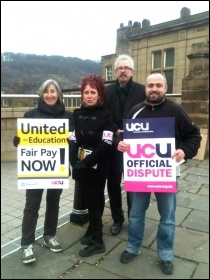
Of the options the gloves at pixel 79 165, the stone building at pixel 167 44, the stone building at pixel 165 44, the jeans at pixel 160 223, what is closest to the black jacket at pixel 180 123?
the jeans at pixel 160 223

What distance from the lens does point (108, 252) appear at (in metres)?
3.15

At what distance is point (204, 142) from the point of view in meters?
7.75

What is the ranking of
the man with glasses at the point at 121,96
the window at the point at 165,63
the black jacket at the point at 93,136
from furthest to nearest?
the window at the point at 165,63
the man with glasses at the point at 121,96
the black jacket at the point at 93,136

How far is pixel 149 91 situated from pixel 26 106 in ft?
18.0

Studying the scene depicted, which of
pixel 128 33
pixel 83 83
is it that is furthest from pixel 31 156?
pixel 128 33

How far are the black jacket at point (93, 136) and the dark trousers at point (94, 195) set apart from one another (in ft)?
0.23

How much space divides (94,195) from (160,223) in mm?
727

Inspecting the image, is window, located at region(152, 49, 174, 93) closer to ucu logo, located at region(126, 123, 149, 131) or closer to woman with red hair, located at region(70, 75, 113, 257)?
woman with red hair, located at region(70, 75, 113, 257)

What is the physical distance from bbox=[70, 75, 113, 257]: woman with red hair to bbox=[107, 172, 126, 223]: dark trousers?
430mm

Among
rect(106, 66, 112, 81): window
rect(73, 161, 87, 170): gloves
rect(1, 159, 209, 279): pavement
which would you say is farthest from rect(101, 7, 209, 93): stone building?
rect(73, 161, 87, 170): gloves

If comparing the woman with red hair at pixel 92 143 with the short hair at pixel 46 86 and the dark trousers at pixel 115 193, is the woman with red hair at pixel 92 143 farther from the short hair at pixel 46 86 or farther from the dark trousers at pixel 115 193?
the dark trousers at pixel 115 193

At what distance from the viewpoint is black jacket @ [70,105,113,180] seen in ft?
9.68

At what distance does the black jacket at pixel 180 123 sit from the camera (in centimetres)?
274

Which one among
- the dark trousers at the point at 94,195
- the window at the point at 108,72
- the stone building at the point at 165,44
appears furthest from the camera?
the window at the point at 108,72
